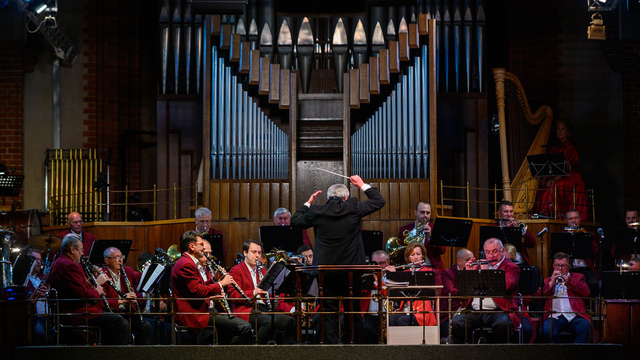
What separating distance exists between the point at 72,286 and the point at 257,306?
171 centimetres

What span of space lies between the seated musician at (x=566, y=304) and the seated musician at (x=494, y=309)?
44 centimetres

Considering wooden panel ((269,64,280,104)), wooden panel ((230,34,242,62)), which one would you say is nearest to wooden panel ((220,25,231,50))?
wooden panel ((230,34,242,62))

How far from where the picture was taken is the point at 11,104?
1443cm

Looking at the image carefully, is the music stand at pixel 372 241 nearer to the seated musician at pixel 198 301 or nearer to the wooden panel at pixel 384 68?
the seated musician at pixel 198 301

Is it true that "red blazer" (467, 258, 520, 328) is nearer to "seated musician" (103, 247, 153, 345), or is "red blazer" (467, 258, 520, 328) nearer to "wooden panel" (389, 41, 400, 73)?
"seated musician" (103, 247, 153, 345)

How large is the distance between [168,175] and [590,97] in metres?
6.96

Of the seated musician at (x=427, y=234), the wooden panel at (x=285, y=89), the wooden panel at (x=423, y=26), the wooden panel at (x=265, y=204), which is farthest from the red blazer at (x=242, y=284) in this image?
the wooden panel at (x=423, y=26)

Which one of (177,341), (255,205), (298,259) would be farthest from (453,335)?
(255,205)

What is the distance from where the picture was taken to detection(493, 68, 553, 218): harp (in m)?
12.9

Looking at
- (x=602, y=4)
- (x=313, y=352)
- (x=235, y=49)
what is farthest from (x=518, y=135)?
(x=313, y=352)

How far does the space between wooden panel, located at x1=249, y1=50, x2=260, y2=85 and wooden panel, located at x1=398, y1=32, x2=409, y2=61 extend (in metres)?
1.96

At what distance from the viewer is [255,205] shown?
41.2ft

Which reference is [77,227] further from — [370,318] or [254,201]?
[370,318]

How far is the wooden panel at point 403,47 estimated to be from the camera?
40.2 feet
